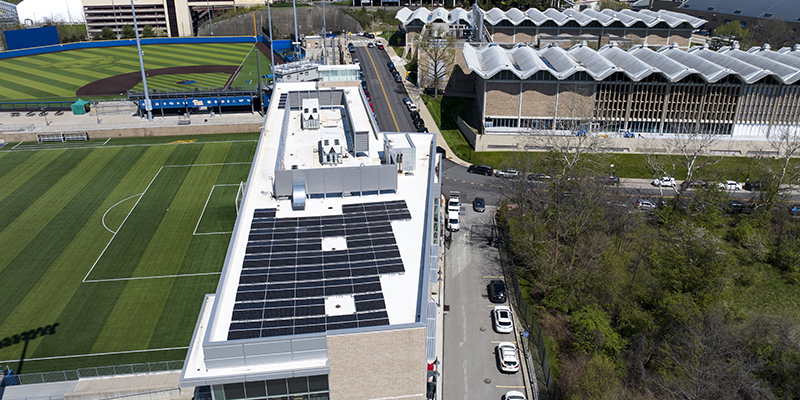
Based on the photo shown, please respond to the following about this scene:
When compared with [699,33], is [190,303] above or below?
below

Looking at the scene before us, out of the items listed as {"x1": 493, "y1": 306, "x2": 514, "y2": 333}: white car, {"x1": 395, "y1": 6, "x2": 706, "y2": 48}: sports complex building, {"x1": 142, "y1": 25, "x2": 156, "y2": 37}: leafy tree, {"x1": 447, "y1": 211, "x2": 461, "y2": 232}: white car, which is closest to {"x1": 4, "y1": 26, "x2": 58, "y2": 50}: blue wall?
{"x1": 142, "y1": 25, "x2": 156, "y2": 37}: leafy tree

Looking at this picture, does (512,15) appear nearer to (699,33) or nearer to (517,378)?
(699,33)

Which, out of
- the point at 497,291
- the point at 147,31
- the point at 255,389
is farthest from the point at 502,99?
the point at 147,31

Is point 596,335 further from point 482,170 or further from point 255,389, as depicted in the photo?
point 482,170

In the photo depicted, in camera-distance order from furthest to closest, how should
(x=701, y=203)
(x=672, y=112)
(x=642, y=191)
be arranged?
(x=672, y=112), (x=642, y=191), (x=701, y=203)

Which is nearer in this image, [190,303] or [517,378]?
[517,378]

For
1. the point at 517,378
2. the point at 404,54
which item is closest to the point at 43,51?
the point at 404,54

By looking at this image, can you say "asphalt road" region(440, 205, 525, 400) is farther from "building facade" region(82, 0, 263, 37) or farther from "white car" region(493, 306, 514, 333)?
"building facade" region(82, 0, 263, 37)

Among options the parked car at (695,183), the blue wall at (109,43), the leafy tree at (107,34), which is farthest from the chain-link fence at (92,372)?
the leafy tree at (107,34)

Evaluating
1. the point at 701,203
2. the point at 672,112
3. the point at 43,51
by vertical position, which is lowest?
the point at 701,203
